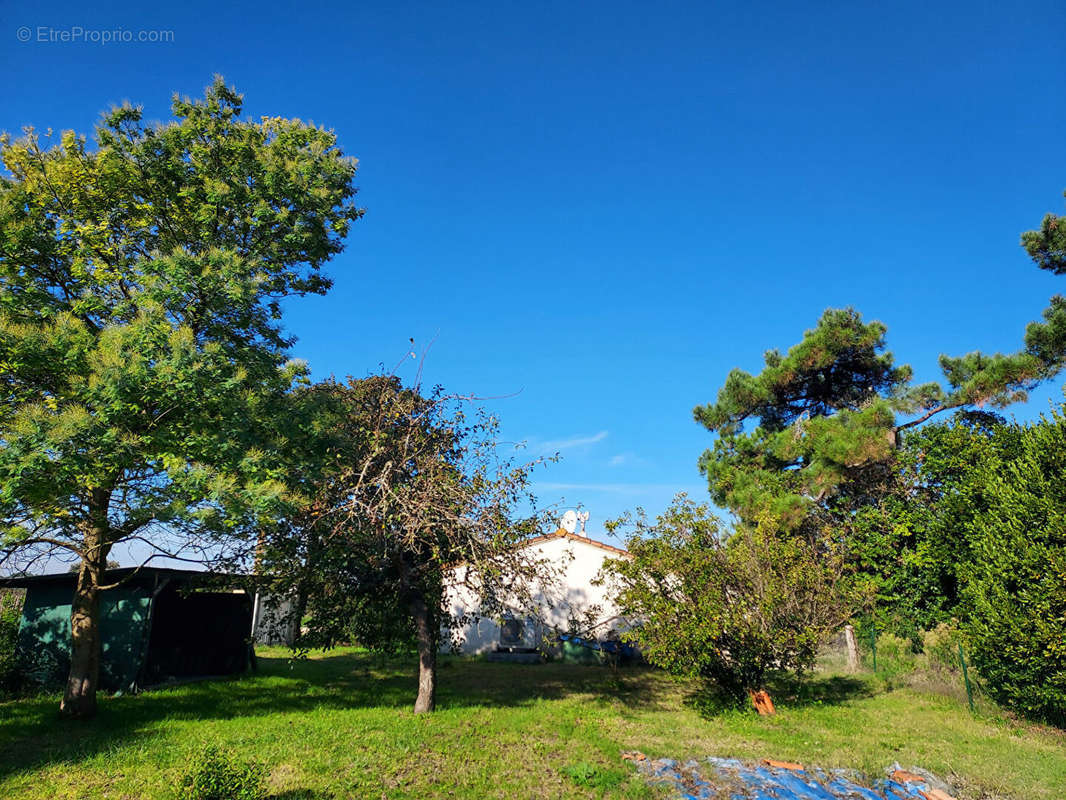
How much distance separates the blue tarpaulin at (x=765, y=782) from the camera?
341 inches

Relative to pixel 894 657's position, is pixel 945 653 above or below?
above

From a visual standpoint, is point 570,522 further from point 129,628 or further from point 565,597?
point 129,628

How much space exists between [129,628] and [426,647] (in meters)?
8.16

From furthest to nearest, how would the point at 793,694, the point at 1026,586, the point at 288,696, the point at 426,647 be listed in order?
the point at 793,694, the point at 288,696, the point at 426,647, the point at 1026,586

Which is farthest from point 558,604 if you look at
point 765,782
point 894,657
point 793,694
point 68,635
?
point 765,782

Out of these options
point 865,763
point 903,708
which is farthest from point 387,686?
point 903,708

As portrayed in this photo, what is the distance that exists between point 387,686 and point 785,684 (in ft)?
39.6

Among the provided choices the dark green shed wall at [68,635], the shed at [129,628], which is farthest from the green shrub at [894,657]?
the dark green shed wall at [68,635]

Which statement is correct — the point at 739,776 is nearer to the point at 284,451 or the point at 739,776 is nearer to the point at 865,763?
the point at 865,763

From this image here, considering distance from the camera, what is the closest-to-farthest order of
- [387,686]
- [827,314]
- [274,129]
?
1. [274,129]
2. [387,686]
3. [827,314]

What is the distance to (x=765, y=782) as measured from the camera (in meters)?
9.13

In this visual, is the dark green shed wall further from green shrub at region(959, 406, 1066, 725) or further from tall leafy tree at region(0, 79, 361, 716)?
green shrub at region(959, 406, 1066, 725)

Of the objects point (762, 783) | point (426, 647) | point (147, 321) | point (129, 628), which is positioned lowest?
point (762, 783)

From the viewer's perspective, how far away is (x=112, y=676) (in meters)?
15.2
